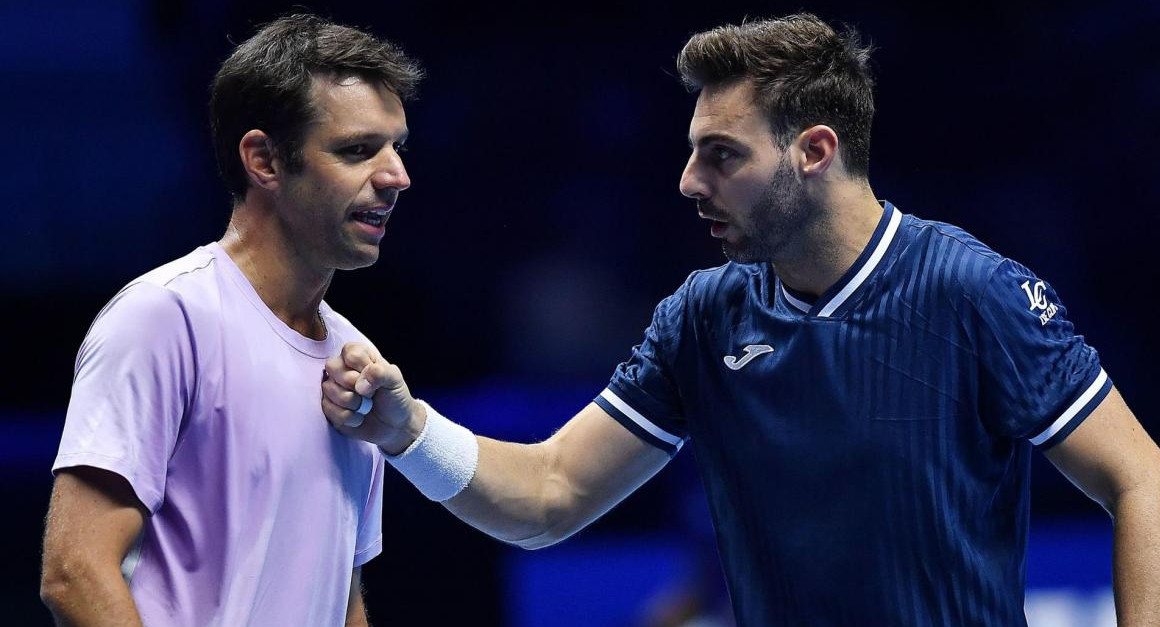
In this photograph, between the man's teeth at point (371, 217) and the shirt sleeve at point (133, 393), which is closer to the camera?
the shirt sleeve at point (133, 393)

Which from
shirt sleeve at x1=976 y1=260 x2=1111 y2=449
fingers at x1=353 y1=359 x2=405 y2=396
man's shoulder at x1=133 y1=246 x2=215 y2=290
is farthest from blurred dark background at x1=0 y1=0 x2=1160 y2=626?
man's shoulder at x1=133 y1=246 x2=215 y2=290

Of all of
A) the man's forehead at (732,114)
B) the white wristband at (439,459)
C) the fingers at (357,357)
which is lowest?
the white wristband at (439,459)

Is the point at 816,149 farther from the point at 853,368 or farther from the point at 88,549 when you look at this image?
the point at 88,549

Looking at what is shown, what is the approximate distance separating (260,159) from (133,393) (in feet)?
1.76

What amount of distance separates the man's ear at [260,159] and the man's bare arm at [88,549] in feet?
2.04

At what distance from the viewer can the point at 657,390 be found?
287 cm

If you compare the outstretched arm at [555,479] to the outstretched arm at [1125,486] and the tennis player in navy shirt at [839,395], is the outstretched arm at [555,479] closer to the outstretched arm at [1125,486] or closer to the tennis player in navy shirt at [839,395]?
the tennis player in navy shirt at [839,395]

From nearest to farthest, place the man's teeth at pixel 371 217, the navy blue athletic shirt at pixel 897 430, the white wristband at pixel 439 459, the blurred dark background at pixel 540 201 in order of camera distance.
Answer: the man's teeth at pixel 371 217
the navy blue athletic shirt at pixel 897 430
the white wristband at pixel 439 459
the blurred dark background at pixel 540 201

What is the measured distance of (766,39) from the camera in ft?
8.96

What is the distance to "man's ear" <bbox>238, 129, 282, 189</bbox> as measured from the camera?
233 centimetres

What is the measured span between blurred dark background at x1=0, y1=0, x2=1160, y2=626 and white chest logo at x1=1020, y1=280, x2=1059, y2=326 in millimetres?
2329

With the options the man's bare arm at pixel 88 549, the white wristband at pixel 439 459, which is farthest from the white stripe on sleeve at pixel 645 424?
the man's bare arm at pixel 88 549

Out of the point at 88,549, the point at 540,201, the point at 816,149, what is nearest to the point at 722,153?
the point at 816,149

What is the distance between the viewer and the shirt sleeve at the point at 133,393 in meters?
1.96
